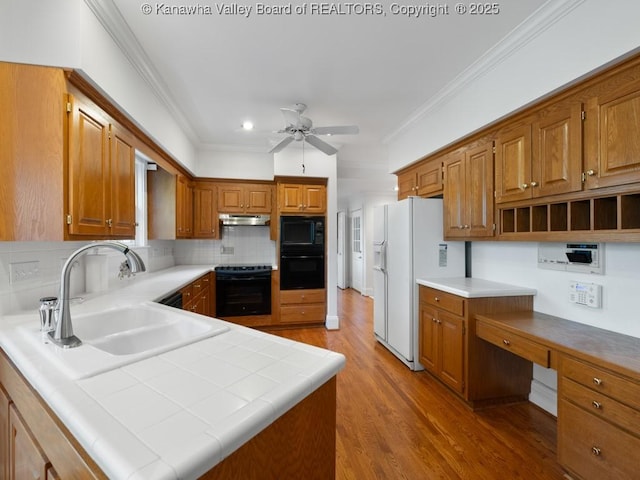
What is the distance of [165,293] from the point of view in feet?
7.25

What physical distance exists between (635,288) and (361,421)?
6.29ft

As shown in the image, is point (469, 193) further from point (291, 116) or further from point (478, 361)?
point (291, 116)

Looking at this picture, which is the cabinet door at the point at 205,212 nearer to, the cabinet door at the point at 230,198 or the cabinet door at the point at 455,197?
the cabinet door at the point at 230,198

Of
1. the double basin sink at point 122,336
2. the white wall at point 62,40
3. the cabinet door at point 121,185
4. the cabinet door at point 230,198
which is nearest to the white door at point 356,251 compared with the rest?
the cabinet door at point 230,198

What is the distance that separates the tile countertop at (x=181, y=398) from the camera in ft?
1.78

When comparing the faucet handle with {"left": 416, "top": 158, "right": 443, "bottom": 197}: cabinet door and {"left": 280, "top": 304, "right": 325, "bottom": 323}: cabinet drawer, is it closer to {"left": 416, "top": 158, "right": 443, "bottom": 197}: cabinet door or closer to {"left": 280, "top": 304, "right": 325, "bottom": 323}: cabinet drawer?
{"left": 416, "top": 158, "right": 443, "bottom": 197}: cabinet door

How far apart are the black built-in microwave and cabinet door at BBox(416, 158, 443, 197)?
149 cm

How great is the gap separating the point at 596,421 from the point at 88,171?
3.01 metres

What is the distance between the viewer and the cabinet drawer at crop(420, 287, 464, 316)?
92.7 inches

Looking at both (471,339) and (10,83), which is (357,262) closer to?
(471,339)

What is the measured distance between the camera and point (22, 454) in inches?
41.2

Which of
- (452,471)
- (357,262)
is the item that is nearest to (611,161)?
(452,471)

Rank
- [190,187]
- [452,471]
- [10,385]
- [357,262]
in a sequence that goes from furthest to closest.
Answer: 1. [357,262]
2. [190,187]
3. [452,471]
4. [10,385]

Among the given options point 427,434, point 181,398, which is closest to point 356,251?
point 427,434
